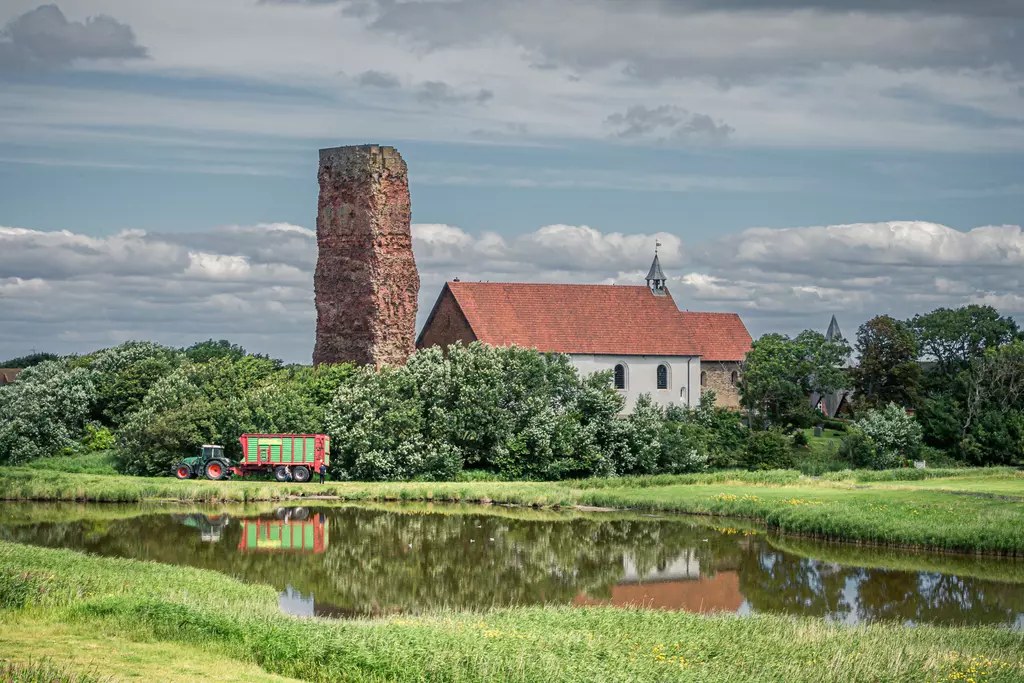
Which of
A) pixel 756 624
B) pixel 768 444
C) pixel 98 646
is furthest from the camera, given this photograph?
pixel 768 444

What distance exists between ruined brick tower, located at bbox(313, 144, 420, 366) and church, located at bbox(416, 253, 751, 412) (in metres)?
11.0

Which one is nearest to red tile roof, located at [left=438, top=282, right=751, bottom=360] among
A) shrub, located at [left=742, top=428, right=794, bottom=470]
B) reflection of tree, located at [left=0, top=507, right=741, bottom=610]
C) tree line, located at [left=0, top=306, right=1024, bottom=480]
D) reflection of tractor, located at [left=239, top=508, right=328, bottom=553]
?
tree line, located at [left=0, top=306, right=1024, bottom=480]

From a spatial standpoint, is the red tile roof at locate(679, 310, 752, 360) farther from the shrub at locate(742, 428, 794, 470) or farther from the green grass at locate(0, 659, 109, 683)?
the green grass at locate(0, 659, 109, 683)

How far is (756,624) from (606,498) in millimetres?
21747

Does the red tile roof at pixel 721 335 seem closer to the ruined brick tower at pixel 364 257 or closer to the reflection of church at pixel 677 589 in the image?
the ruined brick tower at pixel 364 257

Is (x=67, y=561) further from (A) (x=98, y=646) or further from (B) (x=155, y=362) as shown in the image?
(B) (x=155, y=362)

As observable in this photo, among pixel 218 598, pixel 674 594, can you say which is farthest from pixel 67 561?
pixel 674 594

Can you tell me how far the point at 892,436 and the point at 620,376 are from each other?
17435 millimetres

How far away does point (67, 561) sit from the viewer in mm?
24344

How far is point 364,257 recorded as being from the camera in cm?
5272

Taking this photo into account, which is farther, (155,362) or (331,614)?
(155,362)

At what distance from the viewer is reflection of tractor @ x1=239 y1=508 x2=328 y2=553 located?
31.0 meters

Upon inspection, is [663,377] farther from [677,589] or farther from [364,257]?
[677,589]

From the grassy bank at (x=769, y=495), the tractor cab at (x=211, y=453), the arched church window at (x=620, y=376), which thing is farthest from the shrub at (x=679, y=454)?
the tractor cab at (x=211, y=453)
